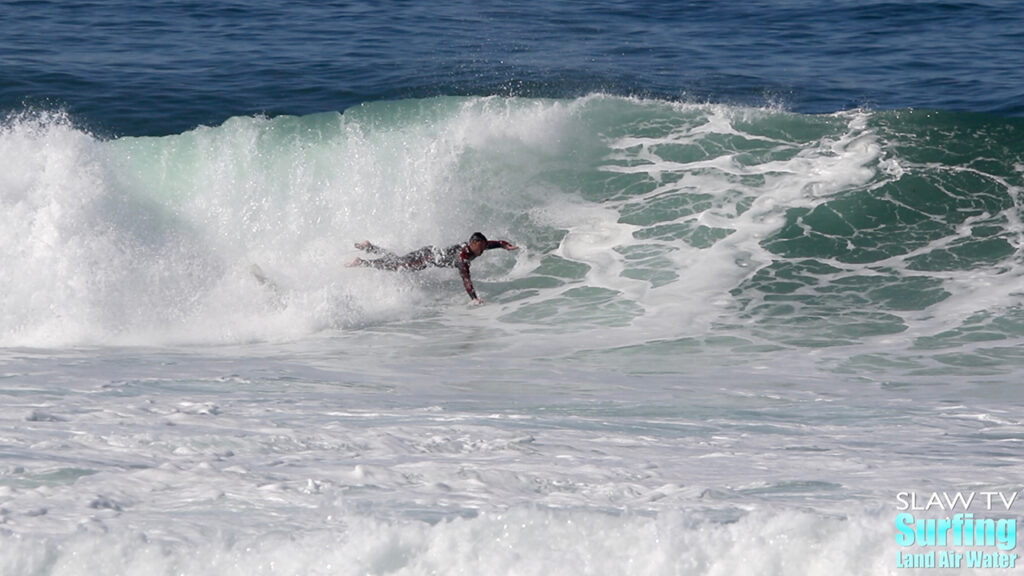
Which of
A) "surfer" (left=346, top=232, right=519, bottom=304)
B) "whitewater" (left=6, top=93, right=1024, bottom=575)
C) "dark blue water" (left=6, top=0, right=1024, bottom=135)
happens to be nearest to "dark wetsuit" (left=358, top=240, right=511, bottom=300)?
"surfer" (left=346, top=232, right=519, bottom=304)

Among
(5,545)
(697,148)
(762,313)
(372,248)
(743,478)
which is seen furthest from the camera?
(697,148)

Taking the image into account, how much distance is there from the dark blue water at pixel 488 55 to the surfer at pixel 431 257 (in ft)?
18.7

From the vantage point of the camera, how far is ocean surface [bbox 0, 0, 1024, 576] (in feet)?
18.0

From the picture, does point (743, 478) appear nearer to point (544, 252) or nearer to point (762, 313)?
point (762, 313)

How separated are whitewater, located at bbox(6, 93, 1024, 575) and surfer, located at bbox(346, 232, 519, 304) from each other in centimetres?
21

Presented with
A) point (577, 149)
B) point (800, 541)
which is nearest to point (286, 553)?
point (800, 541)

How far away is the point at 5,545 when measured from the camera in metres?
5.05

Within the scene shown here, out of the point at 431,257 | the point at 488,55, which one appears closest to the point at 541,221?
the point at 431,257

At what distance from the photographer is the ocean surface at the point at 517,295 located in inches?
216

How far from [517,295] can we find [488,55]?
854 cm

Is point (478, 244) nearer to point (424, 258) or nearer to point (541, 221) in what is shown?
point (424, 258)

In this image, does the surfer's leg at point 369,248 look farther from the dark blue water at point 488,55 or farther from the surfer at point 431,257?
the dark blue water at point 488,55

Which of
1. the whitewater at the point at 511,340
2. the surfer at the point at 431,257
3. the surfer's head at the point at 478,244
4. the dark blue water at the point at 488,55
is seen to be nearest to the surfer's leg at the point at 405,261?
the surfer at the point at 431,257

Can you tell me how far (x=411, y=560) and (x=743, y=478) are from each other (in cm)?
216
